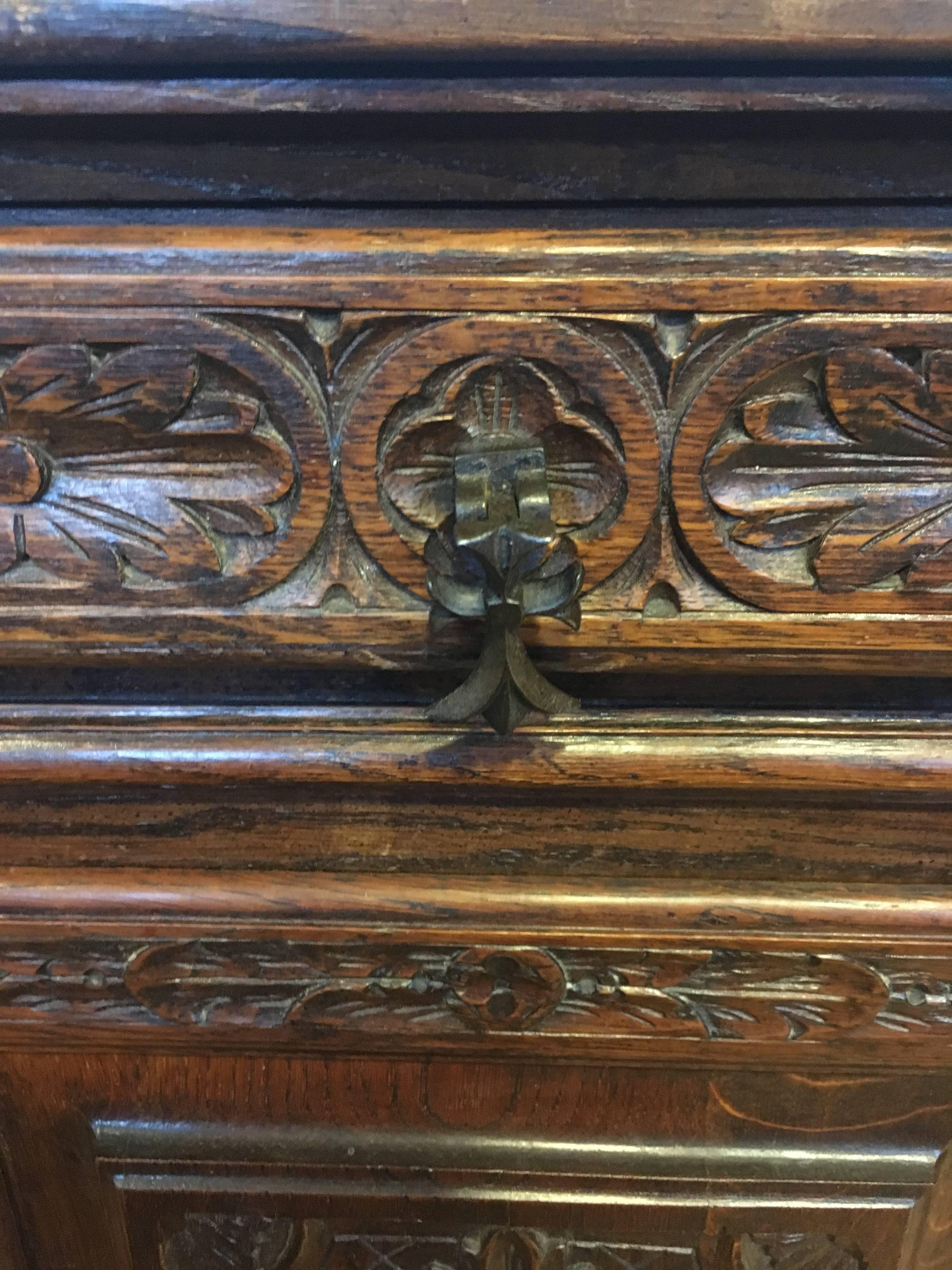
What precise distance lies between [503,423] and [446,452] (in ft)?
0.07

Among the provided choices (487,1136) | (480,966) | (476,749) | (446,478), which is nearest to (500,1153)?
(487,1136)

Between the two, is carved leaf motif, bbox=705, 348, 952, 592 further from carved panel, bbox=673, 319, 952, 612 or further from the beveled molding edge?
the beveled molding edge

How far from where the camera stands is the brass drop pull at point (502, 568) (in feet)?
0.92

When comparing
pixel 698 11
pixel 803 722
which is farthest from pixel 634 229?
pixel 803 722

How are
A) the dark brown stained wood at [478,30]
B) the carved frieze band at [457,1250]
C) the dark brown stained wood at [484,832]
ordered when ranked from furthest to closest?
1. the carved frieze band at [457,1250]
2. the dark brown stained wood at [484,832]
3. the dark brown stained wood at [478,30]

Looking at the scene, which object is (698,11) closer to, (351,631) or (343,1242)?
(351,631)

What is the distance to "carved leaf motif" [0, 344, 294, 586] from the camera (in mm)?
302

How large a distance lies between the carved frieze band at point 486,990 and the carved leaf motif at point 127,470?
172 mm

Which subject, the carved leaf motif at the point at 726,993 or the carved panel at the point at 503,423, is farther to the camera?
the carved leaf motif at the point at 726,993

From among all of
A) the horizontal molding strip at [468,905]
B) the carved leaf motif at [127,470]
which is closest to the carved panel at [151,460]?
the carved leaf motif at [127,470]

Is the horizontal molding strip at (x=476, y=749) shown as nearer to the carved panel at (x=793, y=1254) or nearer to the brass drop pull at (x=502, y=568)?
the brass drop pull at (x=502, y=568)

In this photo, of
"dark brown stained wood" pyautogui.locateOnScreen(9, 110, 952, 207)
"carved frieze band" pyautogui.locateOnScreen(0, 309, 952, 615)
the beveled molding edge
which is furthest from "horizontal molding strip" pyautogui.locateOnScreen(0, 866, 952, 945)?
"dark brown stained wood" pyautogui.locateOnScreen(9, 110, 952, 207)

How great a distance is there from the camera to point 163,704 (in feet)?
1.16

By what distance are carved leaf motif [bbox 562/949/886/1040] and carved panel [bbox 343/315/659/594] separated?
0.18 m
